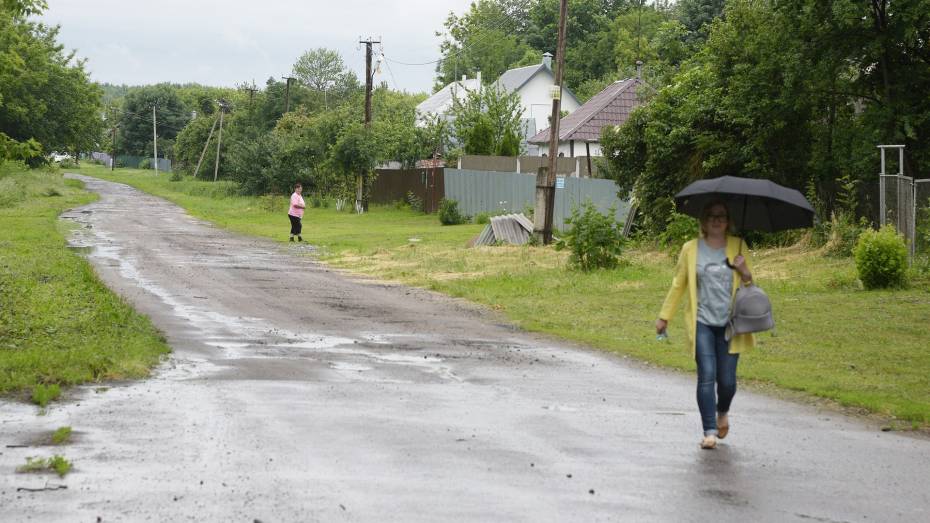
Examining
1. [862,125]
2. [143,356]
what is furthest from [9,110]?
[143,356]

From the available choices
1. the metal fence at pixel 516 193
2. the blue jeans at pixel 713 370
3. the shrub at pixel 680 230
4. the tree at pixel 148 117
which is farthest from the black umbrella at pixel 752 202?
the tree at pixel 148 117

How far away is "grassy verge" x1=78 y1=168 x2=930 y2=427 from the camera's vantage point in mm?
11102

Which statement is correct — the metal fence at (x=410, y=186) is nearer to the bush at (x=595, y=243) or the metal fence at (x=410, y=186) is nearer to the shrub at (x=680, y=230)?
the shrub at (x=680, y=230)

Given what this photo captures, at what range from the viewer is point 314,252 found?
29250 mm

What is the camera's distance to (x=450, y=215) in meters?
42.5

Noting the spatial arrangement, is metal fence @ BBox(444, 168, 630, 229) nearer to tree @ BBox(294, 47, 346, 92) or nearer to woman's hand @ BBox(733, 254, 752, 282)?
woman's hand @ BBox(733, 254, 752, 282)

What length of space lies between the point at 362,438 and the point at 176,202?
5450 centimetres

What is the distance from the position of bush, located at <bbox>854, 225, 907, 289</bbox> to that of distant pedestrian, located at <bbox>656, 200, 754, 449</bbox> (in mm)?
10491

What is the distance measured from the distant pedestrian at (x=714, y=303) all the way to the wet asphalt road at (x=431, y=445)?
0.42 meters

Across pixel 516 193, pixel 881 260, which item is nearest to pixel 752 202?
pixel 881 260

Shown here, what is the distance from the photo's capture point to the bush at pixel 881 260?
57.9ft

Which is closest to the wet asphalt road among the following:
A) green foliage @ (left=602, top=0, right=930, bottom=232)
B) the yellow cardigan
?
the yellow cardigan

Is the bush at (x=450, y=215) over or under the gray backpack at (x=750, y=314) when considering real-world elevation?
over

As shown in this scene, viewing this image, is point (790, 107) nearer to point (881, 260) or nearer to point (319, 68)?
point (881, 260)
